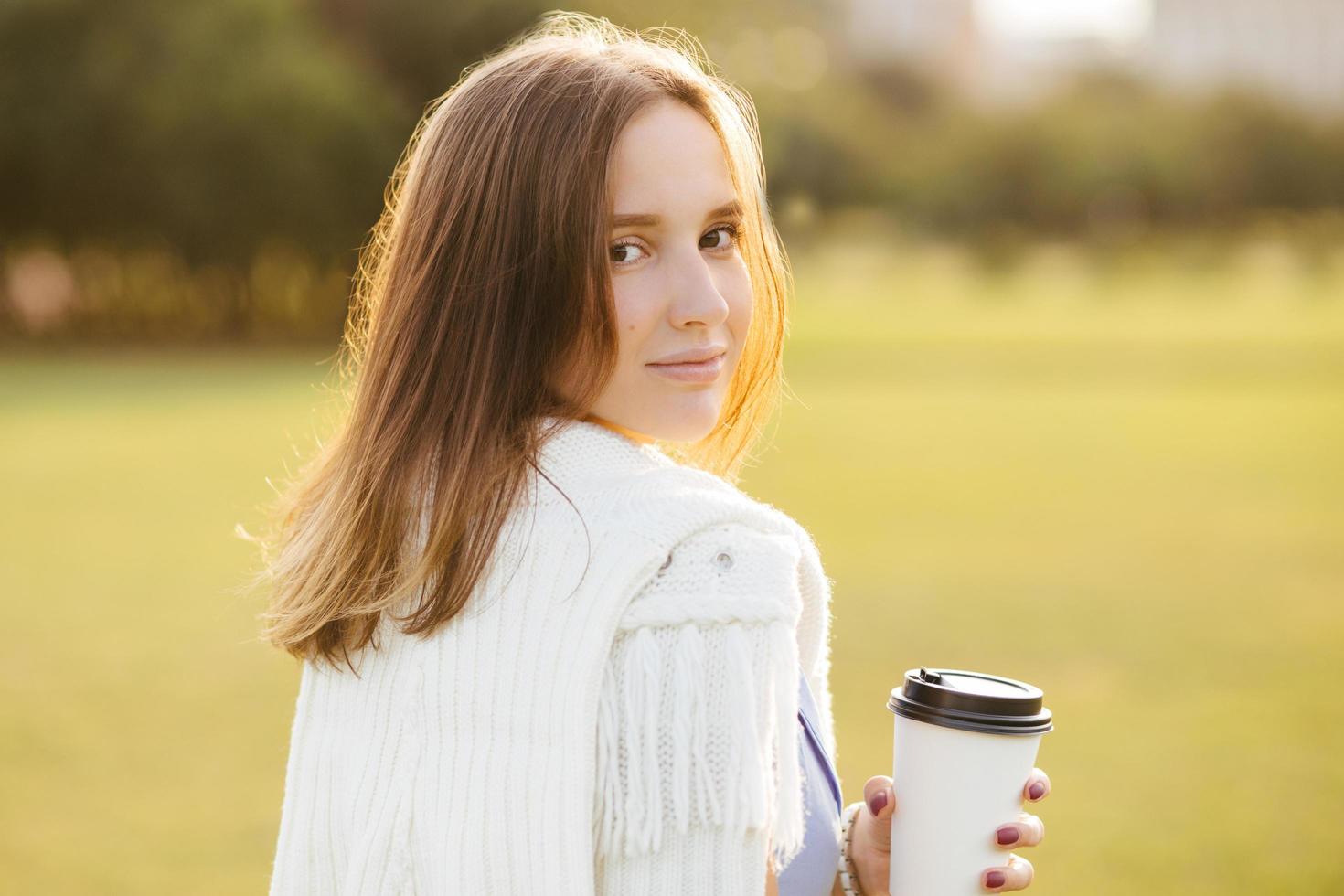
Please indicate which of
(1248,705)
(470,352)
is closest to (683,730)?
(470,352)

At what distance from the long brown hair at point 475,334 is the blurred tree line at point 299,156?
23920 mm

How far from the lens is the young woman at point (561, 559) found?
127cm

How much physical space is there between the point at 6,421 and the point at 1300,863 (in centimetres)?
1544

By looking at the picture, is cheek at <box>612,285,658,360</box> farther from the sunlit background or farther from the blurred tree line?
the blurred tree line

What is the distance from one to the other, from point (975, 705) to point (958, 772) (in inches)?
3.5

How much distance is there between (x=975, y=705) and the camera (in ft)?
4.92

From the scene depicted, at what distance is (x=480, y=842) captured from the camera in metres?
1.33

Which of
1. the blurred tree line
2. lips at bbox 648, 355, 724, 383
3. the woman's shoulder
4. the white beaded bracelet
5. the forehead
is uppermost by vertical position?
the blurred tree line

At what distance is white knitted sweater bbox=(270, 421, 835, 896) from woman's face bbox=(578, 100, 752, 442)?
16 cm

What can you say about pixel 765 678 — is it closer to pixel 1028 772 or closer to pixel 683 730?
pixel 683 730

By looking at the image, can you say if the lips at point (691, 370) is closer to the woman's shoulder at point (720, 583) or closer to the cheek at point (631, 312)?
the cheek at point (631, 312)

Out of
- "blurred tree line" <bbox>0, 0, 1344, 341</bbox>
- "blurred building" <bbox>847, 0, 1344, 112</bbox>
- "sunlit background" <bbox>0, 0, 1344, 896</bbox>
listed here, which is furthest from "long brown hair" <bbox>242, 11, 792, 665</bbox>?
"blurred building" <bbox>847, 0, 1344, 112</bbox>

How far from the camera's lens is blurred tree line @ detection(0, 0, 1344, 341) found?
26688mm

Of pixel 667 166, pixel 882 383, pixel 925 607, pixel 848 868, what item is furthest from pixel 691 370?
pixel 882 383
